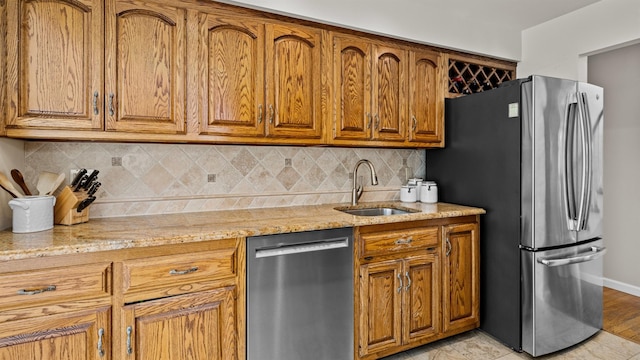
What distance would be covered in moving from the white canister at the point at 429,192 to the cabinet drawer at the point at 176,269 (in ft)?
5.62

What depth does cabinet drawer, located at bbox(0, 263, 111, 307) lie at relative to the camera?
130cm

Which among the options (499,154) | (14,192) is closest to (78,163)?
(14,192)

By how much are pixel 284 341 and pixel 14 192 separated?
150 cm

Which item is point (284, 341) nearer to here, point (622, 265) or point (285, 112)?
point (285, 112)

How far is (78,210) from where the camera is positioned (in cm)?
179

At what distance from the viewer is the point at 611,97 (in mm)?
3457

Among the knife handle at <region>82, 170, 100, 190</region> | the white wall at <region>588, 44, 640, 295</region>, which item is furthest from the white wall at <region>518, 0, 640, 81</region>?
the knife handle at <region>82, 170, 100, 190</region>

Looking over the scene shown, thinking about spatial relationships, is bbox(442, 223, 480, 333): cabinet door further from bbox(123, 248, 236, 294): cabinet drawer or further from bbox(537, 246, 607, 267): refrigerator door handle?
bbox(123, 248, 236, 294): cabinet drawer

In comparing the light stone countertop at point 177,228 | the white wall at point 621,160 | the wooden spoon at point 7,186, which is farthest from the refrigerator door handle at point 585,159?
the wooden spoon at point 7,186

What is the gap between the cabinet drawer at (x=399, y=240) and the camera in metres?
2.04

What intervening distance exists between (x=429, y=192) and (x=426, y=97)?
77 centimetres

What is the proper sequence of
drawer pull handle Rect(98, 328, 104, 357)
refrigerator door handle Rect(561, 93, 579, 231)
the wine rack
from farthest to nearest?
the wine rack
refrigerator door handle Rect(561, 93, 579, 231)
drawer pull handle Rect(98, 328, 104, 357)

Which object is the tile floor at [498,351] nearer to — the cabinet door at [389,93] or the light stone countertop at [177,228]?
the light stone countertop at [177,228]

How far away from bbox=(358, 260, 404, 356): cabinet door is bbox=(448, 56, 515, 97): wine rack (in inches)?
64.9
